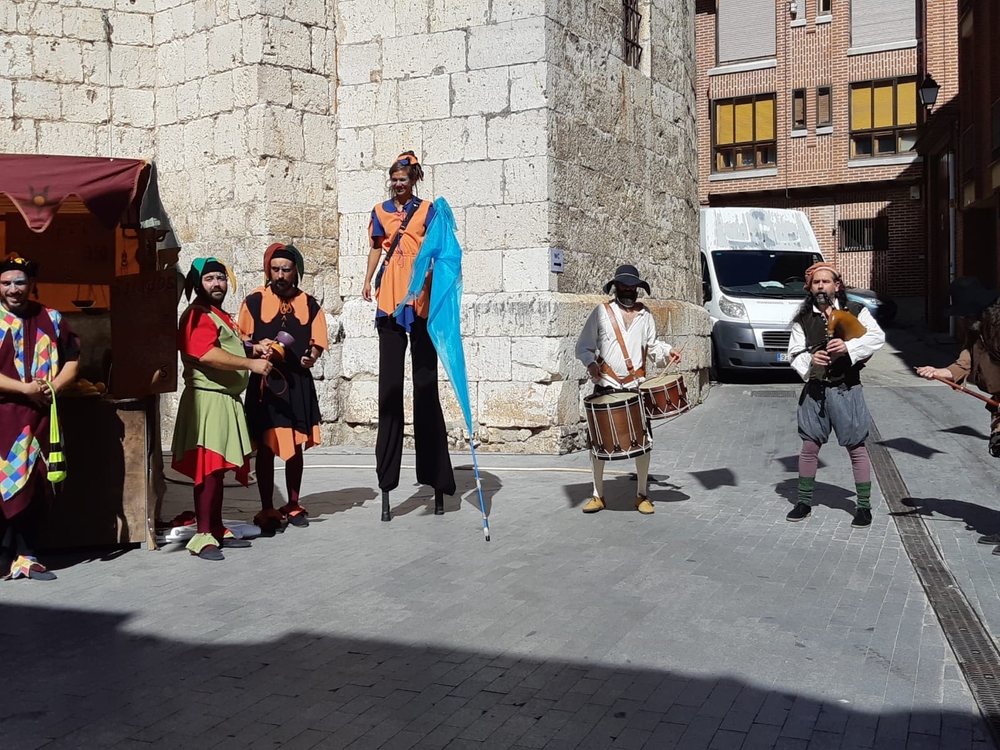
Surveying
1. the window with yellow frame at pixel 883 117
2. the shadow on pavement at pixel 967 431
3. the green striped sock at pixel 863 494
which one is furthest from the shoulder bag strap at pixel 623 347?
the window with yellow frame at pixel 883 117

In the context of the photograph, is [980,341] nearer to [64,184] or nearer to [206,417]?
[206,417]

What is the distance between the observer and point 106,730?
361 cm

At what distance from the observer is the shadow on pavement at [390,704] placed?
354 cm

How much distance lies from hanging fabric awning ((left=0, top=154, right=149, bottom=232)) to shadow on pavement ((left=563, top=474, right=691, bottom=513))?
12.4 ft

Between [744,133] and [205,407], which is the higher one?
[744,133]

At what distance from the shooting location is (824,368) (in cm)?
716

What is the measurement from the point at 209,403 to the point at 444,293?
173 centimetres

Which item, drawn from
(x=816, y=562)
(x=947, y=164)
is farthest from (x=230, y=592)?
(x=947, y=164)

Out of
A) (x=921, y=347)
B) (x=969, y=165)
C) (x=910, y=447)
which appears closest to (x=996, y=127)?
Result: (x=969, y=165)

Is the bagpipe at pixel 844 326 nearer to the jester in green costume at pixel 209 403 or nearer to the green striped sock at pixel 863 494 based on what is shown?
the green striped sock at pixel 863 494

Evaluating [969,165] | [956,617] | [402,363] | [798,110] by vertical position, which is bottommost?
[956,617]

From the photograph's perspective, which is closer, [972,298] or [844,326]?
[972,298]

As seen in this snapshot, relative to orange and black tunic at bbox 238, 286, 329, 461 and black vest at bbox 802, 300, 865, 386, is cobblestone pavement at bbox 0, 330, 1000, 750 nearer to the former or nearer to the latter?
orange and black tunic at bbox 238, 286, 329, 461

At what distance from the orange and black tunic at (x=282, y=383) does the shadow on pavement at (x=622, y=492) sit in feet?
6.81
